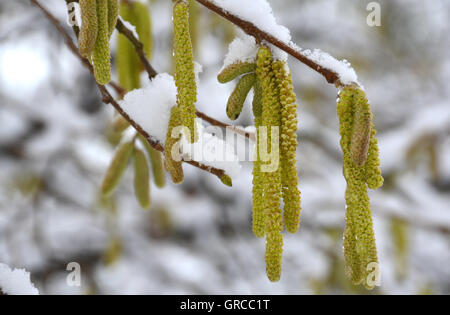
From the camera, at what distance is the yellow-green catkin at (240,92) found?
0.65 metres

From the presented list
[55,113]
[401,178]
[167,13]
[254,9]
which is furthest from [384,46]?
[254,9]

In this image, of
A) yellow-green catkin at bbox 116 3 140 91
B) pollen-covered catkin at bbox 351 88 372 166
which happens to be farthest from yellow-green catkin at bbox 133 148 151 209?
pollen-covered catkin at bbox 351 88 372 166

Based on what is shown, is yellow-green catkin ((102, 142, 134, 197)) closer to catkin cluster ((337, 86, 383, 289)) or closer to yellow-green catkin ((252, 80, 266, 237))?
yellow-green catkin ((252, 80, 266, 237))

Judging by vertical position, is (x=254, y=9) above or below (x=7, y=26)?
below

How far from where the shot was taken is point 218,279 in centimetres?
319

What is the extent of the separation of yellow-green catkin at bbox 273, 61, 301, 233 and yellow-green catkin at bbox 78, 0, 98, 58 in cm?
26

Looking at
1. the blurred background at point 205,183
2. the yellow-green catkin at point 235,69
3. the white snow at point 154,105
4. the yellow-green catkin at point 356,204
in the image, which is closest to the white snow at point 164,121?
the white snow at point 154,105

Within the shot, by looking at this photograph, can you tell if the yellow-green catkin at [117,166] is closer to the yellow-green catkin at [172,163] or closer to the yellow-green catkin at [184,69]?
the yellow-green catkin at [172,163]

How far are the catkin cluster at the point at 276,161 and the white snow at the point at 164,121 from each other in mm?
107

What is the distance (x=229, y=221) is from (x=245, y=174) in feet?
1.06

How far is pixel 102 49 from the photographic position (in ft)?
1.97

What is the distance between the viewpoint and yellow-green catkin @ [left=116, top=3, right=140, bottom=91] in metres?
0.96

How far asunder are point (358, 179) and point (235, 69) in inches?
9.5
